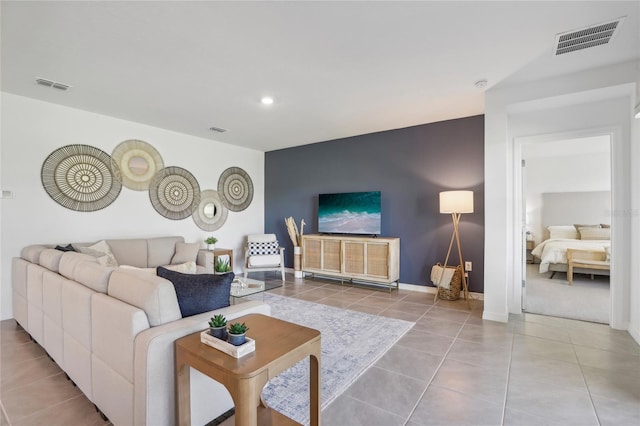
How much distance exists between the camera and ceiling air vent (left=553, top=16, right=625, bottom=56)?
221 centimetres

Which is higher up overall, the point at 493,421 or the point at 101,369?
the point at 101,369

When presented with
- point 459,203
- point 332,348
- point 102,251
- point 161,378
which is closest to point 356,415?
point 332,348

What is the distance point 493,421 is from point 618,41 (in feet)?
9.99

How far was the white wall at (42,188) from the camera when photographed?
3418mm

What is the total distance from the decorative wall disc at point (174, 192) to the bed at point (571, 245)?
6408 millimetres

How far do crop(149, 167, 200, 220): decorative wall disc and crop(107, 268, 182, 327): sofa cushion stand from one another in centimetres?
344

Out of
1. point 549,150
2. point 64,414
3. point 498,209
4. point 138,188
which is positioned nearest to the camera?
point 64,414

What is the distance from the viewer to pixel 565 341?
2.78m

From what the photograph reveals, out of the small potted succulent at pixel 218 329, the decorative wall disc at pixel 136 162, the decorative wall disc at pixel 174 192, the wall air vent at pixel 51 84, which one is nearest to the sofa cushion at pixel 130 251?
the decorative wall disc at pixel 174 192

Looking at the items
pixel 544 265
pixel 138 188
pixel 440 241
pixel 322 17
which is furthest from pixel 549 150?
pixel 138 188

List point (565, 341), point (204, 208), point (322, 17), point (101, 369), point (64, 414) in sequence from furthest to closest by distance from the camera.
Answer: point (204, 208) < point (565, 341) < point (322, 17) < point (64, 414) < point (101, 369)

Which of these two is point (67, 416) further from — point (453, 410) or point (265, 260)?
point (265, 260)

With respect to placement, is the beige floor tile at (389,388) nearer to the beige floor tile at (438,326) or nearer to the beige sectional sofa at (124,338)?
the beige sectional sofa at (124,338)

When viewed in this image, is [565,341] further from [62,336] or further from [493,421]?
[62,336]
